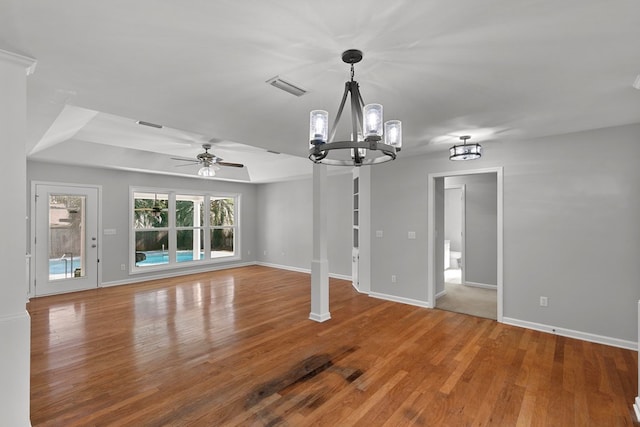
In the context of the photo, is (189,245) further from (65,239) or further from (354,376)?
(354,376)

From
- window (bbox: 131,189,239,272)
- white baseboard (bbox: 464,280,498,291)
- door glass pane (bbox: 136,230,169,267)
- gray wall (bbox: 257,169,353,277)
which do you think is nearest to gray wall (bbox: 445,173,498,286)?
white baseboard (bbox: 464,280,498,291)

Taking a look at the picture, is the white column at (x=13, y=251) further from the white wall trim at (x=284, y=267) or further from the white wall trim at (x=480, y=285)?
the white wall trim at (x=480, y=285)

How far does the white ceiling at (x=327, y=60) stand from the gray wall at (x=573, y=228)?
46 cm

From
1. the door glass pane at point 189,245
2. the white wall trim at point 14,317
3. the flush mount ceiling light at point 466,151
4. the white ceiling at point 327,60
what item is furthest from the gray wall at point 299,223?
the white wall trim at point 14,317

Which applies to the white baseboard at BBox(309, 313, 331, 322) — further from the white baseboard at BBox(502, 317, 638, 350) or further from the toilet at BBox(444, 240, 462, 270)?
the toilet at BBox(444, 240, 462, 270)

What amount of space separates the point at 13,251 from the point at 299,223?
6.47 metres

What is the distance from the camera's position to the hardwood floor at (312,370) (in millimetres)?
2266

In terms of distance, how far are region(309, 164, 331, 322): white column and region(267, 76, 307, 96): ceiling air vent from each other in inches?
76.9

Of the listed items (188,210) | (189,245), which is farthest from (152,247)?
(188,210)

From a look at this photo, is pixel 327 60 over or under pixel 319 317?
over

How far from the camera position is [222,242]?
28.2 feet

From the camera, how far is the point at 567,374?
2.83 metres

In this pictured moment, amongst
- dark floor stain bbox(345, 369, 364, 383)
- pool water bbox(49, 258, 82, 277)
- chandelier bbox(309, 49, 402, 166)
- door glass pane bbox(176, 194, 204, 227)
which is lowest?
dark floor stain bbox(345, 369, 364, 383)

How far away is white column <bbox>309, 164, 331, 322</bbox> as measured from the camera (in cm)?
427
